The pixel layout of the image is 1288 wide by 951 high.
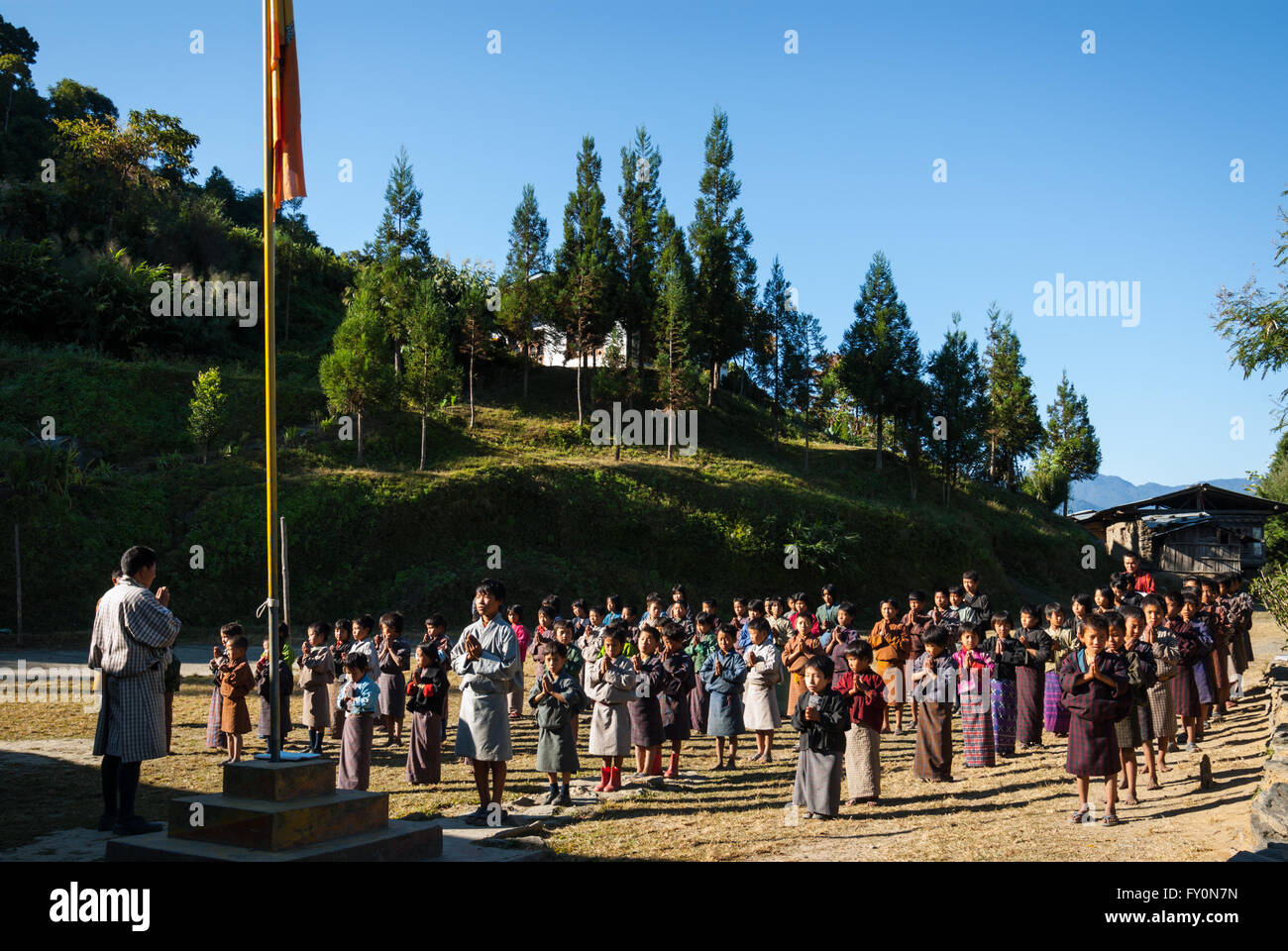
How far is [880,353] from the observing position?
41.8 m

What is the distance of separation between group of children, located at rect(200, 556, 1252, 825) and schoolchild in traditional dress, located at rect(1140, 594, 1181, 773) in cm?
2

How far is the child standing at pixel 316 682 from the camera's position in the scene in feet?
36.8

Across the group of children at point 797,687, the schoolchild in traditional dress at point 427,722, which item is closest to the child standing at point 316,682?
the group of children at point 797,687

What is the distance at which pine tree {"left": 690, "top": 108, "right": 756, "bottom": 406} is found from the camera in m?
40.7

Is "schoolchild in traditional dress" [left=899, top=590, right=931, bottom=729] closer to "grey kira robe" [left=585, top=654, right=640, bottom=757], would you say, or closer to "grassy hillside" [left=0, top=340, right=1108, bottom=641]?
"grey kira robe" [left=585, top=654, right=640, bottom=757]

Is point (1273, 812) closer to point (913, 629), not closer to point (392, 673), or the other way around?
point (913, 629)

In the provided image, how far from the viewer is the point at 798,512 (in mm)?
33312

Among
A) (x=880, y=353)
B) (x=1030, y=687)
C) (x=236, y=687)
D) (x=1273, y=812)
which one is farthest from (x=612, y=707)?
(x=880, y=353)

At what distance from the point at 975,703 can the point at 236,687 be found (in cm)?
821

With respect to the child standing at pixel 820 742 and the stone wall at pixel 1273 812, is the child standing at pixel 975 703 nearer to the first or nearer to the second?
the stone wall at pixel 1273 812

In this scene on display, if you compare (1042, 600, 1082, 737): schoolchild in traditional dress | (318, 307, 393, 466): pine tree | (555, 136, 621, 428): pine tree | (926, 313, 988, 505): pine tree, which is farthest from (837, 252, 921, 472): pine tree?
(1042, 600, 1082, 737): schoolchild in traditional dress

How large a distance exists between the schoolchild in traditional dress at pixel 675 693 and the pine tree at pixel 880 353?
3248cm
